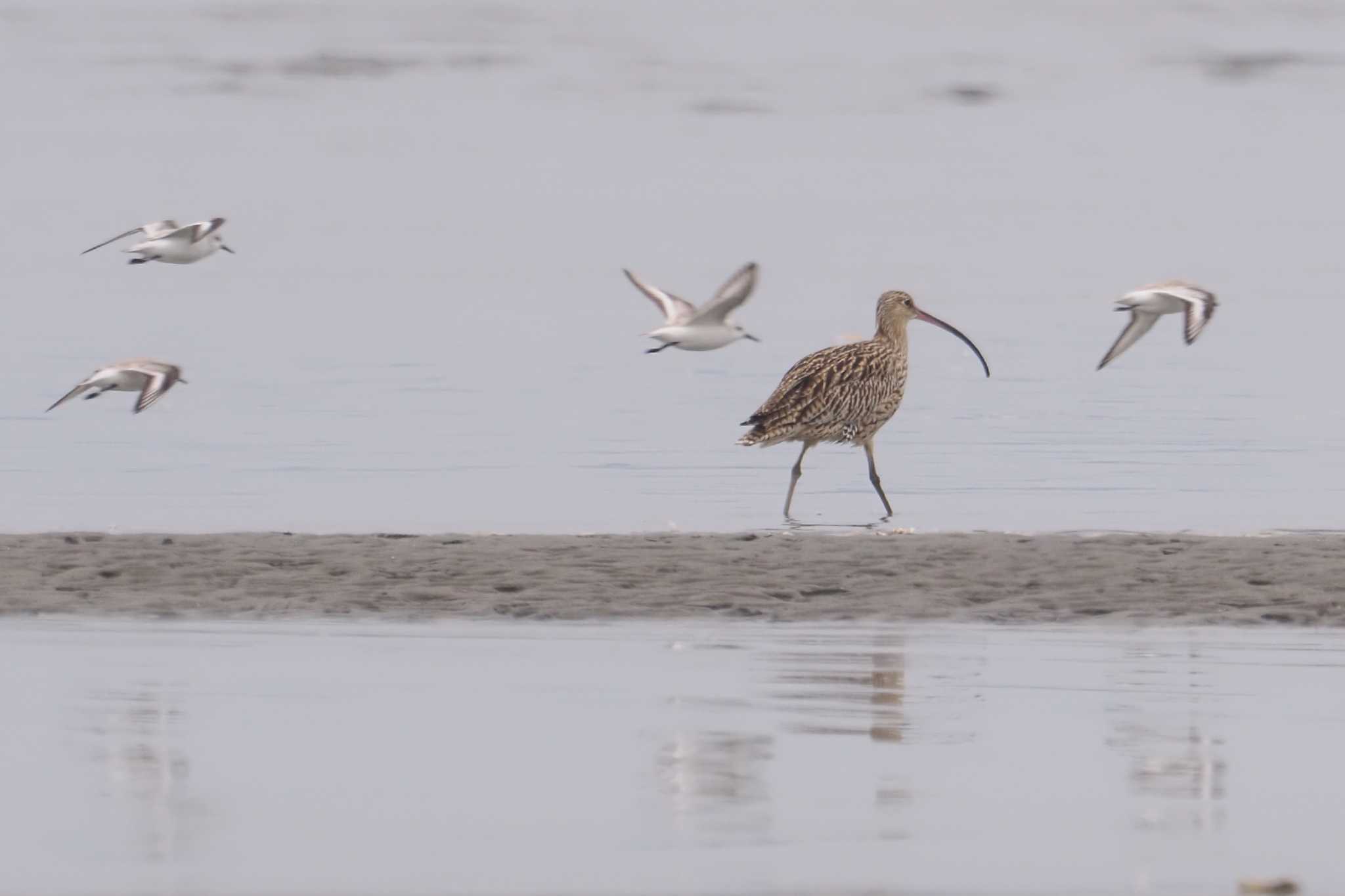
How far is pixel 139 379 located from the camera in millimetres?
16766

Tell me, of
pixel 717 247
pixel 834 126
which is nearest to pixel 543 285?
pixel 717 247

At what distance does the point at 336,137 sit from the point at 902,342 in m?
47.6

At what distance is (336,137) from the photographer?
6431cm

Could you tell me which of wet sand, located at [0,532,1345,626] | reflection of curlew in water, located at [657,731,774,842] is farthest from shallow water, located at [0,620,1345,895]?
wet sand, located at [0,532,1345,626]

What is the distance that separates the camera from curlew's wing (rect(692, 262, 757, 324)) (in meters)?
17.6

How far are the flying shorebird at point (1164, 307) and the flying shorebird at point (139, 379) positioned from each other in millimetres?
5828

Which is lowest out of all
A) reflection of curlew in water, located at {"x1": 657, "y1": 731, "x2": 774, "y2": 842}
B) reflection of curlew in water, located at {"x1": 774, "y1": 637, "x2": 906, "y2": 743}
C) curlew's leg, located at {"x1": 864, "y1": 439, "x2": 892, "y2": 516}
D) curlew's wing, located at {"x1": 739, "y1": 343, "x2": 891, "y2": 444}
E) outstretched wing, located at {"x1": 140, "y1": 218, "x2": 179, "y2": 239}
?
reflection of curlew in water, located at {"x1": 657, "y1": 731, "x2": 774, "y2": 842}

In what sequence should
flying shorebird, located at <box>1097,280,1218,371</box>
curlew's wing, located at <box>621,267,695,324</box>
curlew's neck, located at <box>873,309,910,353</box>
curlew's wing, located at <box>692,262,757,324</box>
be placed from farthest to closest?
curlew's wing, located at <box>621,267,695,324</box> → curlew's neck, located at <box>873,309,910,353</box> → flying shorebird, located at <box>1097,280,1218,371</box> → curlew's wing, located at <box>692,262,757,324</box>

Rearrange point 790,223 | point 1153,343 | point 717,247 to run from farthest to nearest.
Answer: point 790,223, point 717,247, point 1153,343

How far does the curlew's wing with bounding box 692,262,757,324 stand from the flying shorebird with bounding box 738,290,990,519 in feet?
2.12

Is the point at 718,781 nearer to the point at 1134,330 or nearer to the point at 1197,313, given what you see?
the point at 1197,313

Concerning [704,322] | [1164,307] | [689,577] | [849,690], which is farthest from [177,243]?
[849,690]

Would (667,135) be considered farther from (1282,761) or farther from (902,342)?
(1282,761)

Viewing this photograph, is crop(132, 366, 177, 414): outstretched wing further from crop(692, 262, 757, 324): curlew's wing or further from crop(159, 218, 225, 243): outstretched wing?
crop(692, 262, 757, 324): curlew's wing
